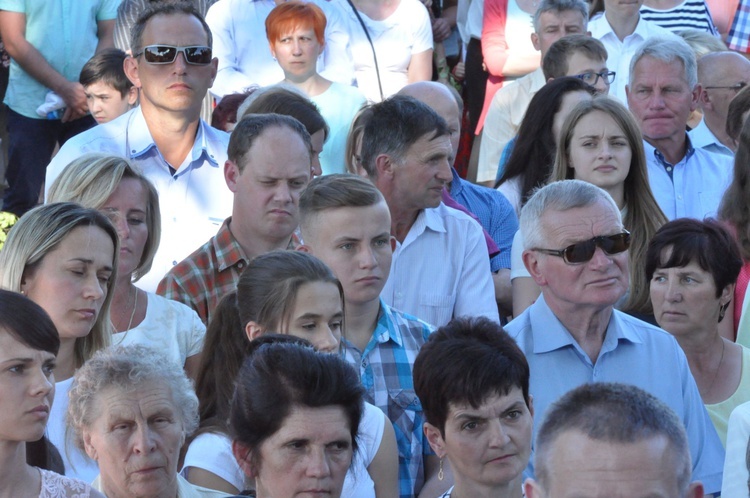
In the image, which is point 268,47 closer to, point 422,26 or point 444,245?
point 422,26

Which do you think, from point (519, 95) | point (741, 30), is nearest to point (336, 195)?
point (519, 95)

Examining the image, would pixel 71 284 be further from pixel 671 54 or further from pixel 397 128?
pixel 671 54

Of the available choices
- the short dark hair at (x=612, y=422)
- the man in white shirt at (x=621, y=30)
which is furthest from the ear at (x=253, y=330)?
the man in white shirt at (x=621, y=30)

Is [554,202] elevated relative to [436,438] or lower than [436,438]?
elevated

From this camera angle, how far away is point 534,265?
4625 millimetres

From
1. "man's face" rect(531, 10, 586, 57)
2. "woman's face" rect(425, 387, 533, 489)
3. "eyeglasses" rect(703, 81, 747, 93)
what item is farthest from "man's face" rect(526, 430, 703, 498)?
"man's face" rect(531, 10, 586, 57)

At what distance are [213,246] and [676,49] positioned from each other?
9.92ft

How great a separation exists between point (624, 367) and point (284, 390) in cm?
147

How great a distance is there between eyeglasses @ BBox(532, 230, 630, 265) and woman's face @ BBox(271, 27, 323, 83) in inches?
133

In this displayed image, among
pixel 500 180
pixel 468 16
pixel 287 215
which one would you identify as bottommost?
pixel 287 215

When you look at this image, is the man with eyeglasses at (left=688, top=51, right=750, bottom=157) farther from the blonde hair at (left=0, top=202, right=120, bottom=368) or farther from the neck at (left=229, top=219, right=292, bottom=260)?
the blonde hair at (left=0, top=202, right=120, bottom=368)

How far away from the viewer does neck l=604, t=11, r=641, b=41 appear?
8398 millimetres

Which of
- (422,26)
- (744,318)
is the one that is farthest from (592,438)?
(422,26)

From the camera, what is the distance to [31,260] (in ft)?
13.9
